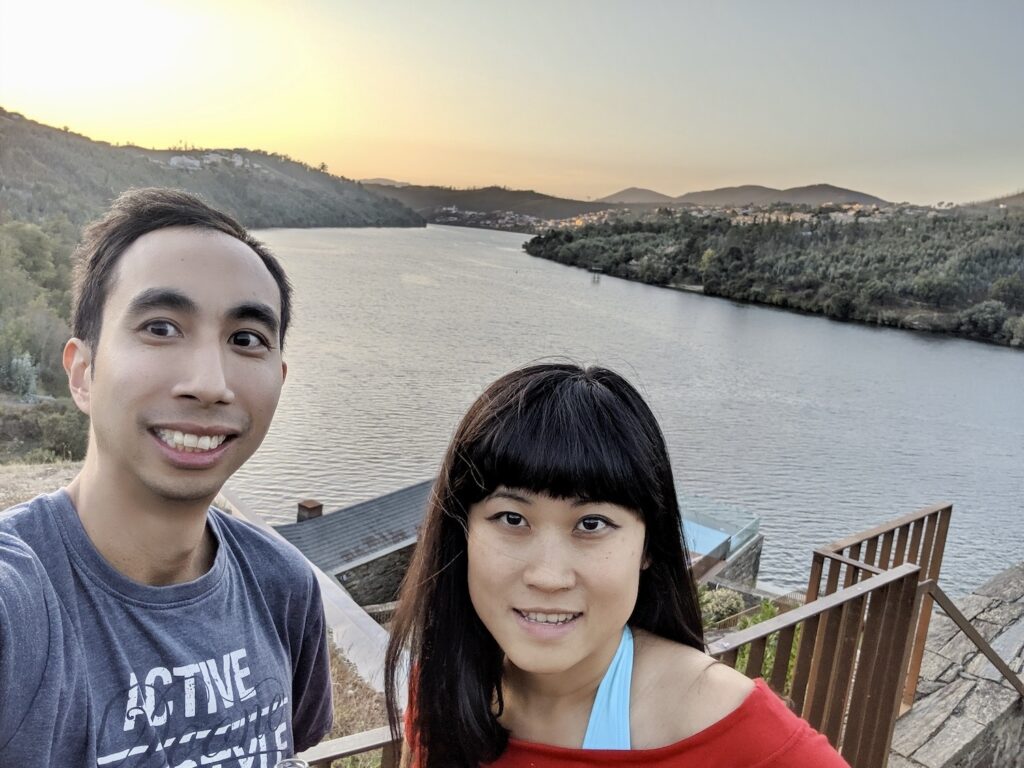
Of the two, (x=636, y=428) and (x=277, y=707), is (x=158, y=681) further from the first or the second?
(x=636, y=428)

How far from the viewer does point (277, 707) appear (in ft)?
3.94

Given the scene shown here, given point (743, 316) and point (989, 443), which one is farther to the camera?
point (743, 316)

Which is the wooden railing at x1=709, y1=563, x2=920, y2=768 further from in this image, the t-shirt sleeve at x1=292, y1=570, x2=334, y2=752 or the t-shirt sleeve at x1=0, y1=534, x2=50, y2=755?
the t-shirt sleeve at x1=0, y1=534, x2=50, y2=755

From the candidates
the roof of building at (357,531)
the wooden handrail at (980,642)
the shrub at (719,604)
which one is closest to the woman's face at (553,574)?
the wooden handrail at (980,642)

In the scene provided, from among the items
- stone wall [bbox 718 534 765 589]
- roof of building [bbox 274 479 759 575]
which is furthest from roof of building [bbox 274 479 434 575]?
stone wall [bbox 718 534 765 589]

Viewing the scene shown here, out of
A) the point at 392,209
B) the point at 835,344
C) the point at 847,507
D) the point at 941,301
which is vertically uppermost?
the point at 392,209

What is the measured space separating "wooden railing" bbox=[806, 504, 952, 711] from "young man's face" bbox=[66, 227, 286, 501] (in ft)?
7.73

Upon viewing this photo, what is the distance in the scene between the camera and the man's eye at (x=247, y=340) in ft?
3.89

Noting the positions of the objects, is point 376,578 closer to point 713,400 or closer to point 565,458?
point 565,458

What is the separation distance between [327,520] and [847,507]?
16.8 meters

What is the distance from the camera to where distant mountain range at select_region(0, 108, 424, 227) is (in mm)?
34844

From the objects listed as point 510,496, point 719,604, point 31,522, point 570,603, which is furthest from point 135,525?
point 719,604

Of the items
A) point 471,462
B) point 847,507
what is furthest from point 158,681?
point 847,507

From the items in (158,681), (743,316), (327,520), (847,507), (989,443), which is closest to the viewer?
(158,681)
